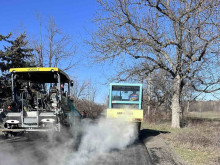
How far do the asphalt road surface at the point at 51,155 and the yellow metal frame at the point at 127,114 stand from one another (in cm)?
203

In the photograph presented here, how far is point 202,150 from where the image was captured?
8922 mm

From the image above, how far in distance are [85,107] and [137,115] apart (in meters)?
23.4

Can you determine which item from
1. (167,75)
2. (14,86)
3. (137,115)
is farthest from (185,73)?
(14,86)

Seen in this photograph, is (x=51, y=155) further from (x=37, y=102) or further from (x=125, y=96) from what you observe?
(x=125, y=96)

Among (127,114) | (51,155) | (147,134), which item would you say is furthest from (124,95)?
(51,155)

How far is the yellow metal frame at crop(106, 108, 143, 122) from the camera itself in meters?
11.3

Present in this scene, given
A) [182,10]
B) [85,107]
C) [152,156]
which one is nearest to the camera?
[152,156]

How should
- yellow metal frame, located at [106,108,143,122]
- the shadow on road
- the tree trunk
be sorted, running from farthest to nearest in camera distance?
the tree trunk
the shadow on road
yellow metal frame, located at [106,108,143,122]

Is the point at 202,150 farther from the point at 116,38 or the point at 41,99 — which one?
the point at 116,38

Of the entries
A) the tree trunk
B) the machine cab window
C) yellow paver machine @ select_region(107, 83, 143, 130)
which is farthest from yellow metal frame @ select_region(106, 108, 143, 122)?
the tree trunk

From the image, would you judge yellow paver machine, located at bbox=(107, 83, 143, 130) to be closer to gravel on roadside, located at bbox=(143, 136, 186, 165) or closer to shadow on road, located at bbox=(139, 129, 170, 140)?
shadow on road, located at bbox=(139, 129, 170, 140)

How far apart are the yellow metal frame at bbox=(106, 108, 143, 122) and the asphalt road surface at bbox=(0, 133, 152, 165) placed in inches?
79.8

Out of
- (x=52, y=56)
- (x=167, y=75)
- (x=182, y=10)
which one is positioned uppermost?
(x=182, y=10)

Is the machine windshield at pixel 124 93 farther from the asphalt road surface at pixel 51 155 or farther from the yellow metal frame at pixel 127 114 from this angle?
the asphalt road surface at pixel 51 155
